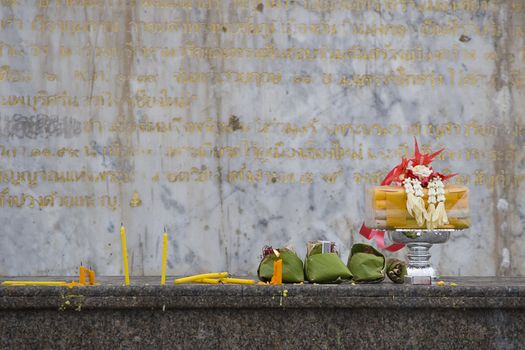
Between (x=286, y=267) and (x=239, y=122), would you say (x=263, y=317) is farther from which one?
(x=239, y=122)

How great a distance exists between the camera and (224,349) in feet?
10.9

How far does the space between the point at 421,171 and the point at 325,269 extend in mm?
625

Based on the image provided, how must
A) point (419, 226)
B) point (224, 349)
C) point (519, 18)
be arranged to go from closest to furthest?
point (224, 349) → point (419, 226) → point (519, 18)

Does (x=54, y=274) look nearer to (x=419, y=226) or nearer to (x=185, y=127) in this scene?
(x=185, y=127)

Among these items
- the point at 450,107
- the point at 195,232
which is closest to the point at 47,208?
the point at 195,232

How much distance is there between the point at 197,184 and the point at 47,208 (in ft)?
3.76

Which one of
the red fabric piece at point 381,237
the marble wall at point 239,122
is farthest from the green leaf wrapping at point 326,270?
the marble wall at point 239,122

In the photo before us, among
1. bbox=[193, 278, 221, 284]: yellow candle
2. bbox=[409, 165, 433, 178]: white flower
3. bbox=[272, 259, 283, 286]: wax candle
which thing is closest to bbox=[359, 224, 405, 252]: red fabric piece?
bbox=[409, 165, 433, 178]: white flower

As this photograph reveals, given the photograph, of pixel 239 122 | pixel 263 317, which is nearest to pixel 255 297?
pixel 263 317

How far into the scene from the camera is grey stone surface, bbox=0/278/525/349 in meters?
3.29

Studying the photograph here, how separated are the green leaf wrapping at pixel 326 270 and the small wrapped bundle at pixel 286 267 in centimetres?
4

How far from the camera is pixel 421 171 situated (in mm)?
3859

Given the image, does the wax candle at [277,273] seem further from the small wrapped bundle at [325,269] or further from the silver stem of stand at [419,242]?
the silver stem of stand at [419,242]

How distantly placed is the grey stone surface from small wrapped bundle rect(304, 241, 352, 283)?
26 cm
